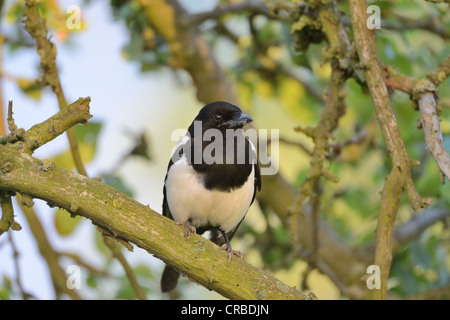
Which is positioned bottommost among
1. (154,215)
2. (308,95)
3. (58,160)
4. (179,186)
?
(154,215)

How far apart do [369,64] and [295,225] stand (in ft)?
2.76

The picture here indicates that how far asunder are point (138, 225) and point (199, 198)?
1.01m

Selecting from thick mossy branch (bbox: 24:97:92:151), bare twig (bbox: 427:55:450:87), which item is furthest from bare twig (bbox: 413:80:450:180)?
thick mossy branch (bbox: 24:97:92:151)

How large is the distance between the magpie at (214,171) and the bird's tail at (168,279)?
0.45m

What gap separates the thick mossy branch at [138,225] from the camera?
2.26 meters

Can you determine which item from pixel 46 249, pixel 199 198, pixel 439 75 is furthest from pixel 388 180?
pixel 46 249

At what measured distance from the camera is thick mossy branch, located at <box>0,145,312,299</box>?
7.40ft

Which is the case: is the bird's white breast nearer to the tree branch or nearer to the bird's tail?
the bird's tail

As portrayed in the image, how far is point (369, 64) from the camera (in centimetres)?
281

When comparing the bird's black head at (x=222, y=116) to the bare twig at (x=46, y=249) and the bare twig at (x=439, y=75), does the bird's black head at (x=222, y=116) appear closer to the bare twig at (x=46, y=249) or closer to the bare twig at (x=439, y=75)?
the bare twig at (x=439, y=75)

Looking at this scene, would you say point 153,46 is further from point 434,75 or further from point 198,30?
point 434,75

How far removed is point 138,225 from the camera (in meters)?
2.36

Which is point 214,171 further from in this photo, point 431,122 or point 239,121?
point 431,122

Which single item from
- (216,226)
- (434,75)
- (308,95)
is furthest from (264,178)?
(434,75)
